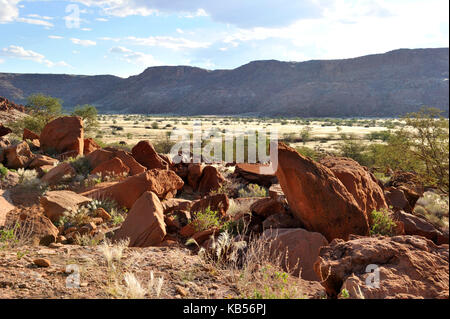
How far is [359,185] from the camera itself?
682cm

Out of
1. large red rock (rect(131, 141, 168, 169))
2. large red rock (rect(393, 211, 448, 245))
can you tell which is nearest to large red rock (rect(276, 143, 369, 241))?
large red rock (rect(393, 211, 448, 245))

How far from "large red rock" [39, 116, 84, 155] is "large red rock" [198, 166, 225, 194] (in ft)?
20.1

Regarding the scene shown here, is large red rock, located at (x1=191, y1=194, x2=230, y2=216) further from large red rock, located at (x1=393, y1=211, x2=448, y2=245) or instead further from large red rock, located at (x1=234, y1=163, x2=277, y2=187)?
large red rock, located at (x1=234, y1=163, x2=277, y2=187)

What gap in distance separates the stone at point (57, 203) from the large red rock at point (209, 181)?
418cm

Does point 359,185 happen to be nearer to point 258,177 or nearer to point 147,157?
point 258,177

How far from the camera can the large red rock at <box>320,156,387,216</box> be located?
21.9ft

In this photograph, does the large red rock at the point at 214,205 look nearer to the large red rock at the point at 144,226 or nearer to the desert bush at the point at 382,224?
the large red rock at the point at 144,226

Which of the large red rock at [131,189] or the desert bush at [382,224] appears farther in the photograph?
the large red rock at [131,189]

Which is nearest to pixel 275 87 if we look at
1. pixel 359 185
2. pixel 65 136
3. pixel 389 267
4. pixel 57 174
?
pixel 65 136

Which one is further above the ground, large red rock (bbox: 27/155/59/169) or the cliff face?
the cliff face

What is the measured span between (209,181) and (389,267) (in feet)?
26.8

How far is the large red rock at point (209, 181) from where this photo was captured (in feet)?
37.7

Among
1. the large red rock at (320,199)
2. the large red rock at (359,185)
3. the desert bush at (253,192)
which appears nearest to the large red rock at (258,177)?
the desert bush at (253,192)

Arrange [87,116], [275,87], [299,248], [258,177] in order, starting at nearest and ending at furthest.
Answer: [299,248] → [258,177] → [87,116] → [275,87]
